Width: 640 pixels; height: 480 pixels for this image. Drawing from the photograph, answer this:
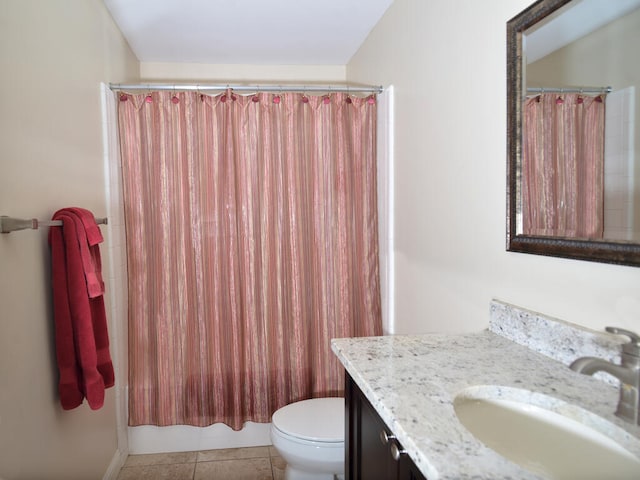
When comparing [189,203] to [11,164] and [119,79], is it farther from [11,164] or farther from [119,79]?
[11,164]

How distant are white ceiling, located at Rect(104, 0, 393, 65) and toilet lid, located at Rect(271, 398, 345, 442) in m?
1.96

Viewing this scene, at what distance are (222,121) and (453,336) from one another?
1.62 meters

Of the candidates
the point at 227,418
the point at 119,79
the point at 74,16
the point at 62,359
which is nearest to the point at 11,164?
the point at 62,359

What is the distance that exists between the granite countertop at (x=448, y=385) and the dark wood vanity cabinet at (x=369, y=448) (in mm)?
88

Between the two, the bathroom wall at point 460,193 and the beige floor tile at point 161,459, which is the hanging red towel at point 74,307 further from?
the bathroom wall at point 460,193

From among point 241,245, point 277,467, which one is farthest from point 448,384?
point 277,467

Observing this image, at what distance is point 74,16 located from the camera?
6.02 ft

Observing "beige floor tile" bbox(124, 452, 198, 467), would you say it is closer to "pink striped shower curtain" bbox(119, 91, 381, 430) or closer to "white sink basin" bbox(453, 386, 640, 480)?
"pink striped shower curtain" bbox(119, 91, 381, 430)

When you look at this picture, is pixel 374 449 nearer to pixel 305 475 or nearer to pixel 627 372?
pixel 627 372

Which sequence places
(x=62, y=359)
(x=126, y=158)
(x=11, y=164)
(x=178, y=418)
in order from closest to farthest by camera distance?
1. (x=11, y=164)
2. (x=62, y=359)
3. (x=126, y=158)
4. (x=178, y=418)

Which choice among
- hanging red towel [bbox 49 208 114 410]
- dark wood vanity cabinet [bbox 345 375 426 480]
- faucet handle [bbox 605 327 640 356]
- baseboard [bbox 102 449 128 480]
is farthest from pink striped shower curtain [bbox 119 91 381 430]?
faucet handle [bbox 605 327 640 356]

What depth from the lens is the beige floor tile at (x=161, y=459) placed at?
8.02 feet

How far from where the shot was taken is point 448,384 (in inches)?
39.6

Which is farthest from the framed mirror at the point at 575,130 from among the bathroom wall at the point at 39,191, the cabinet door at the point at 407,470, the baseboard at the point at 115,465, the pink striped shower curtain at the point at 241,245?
the baseboard at the point at 115,465
